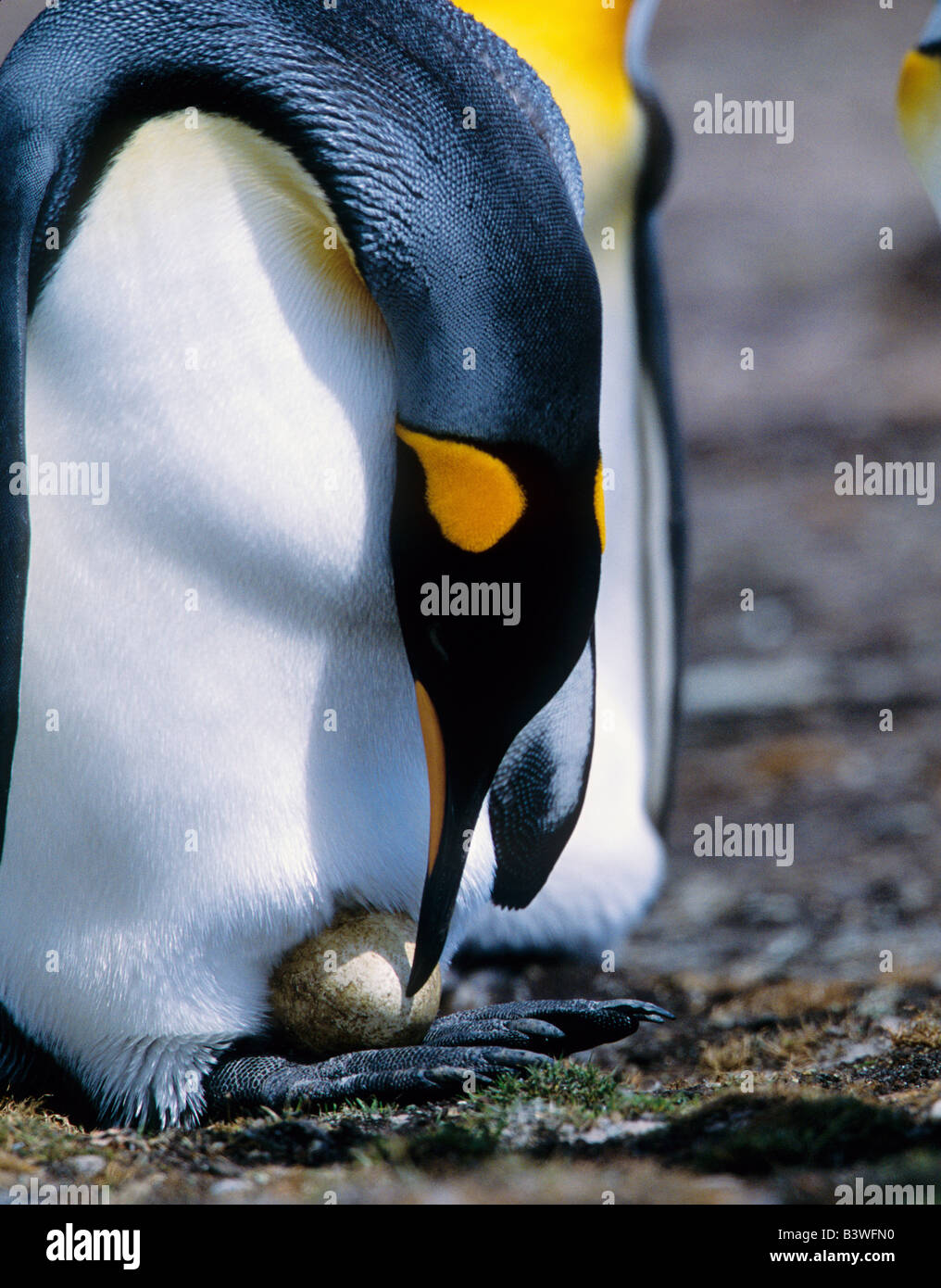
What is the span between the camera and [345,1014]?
69.4 inches

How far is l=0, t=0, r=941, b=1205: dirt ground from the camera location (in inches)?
58.7

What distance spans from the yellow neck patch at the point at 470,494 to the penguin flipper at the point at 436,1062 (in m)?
0.59

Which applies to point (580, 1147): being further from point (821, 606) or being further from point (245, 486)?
point (821, 606)

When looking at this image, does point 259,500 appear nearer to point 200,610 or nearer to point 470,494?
point 200,610

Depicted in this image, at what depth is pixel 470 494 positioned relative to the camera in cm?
153

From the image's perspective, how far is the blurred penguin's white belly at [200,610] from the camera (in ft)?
5.44

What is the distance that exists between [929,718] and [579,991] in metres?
1.68

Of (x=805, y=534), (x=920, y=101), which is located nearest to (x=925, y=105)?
(x=920, y=101)

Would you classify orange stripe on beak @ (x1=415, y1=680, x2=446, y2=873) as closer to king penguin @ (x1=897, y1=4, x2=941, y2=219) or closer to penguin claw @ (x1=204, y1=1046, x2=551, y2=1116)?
penguin claw @ (x1=204, y1=1046, x2=551, y2=1116)

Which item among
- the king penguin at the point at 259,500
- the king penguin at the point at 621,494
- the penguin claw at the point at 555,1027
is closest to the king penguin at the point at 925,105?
the king penguin at the point at 621,494

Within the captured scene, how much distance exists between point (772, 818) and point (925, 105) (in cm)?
161

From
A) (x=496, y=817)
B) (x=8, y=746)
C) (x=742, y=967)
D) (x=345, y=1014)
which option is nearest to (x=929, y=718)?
(x=742, y=967)

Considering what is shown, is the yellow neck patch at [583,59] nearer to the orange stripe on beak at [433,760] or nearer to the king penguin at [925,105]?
the king penguin at [925,105]

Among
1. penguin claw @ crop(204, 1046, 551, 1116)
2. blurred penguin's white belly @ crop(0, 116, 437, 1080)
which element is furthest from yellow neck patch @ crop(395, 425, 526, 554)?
penguin claw @ crop(204, 1046, 551, 1116)
